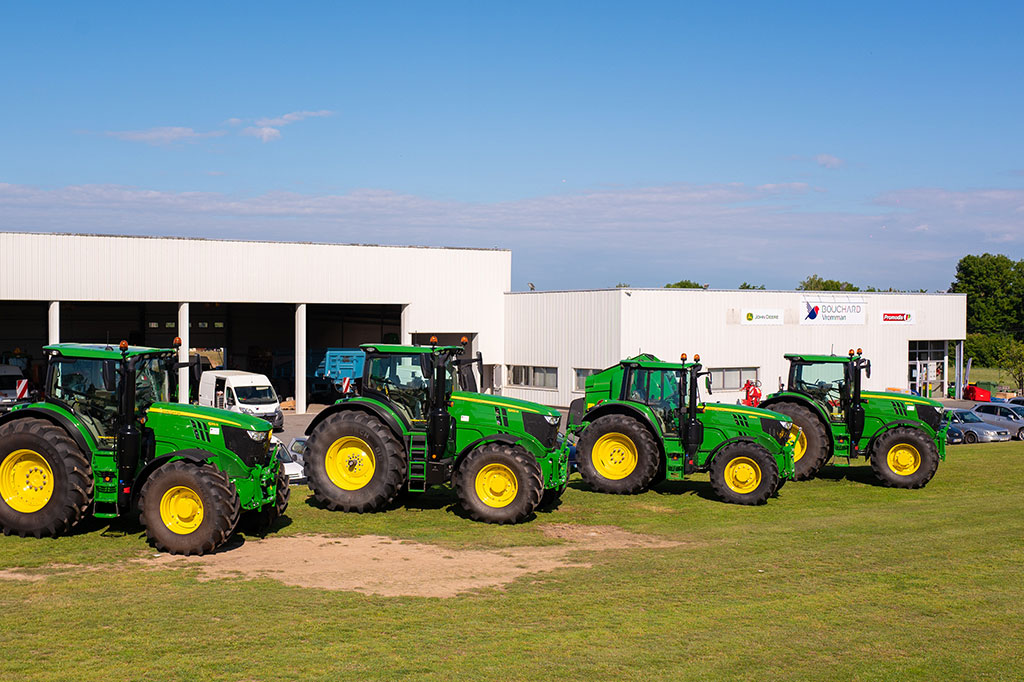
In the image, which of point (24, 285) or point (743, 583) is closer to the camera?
point (743, 583)

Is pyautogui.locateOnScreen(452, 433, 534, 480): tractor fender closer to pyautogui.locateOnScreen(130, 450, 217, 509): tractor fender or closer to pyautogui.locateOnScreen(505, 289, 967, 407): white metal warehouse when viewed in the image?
pyautogui.locateOnScreen(130, 450, 217, 509): tractor fender

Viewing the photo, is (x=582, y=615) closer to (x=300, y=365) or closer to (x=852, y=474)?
(x=852, y=474)

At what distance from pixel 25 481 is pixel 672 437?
10.1 m

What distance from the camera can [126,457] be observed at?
464 inches

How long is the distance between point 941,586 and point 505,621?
503 centimetres

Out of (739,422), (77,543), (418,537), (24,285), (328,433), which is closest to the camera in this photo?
(77,543)

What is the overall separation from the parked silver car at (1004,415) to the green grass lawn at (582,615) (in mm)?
17920

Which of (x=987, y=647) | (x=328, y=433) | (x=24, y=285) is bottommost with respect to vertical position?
(x=987, y=647)

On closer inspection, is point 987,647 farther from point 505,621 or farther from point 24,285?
point 24,285

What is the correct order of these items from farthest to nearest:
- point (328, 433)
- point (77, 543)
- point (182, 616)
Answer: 1. point (328, 433)
2. point (77, 543)
3. point (182, 616)

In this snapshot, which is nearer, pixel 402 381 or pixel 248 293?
pixel 402 381

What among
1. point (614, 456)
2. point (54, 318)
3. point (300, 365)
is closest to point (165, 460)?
point (614, 456)

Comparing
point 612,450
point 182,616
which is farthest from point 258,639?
point 612,450

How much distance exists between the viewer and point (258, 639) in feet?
27.9
